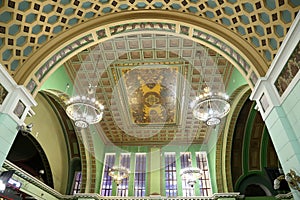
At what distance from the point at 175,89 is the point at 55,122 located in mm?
6976

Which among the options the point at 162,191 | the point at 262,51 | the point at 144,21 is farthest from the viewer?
the point at 162,191

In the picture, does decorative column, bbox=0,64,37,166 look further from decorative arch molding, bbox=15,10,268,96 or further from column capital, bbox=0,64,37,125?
decorative arch molding, bbox=15,10,268,96

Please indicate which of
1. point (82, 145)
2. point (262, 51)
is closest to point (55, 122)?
point (82, 145)

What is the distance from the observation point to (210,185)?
14.1 m

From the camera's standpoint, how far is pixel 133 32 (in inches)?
278

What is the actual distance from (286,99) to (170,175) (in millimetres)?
11031

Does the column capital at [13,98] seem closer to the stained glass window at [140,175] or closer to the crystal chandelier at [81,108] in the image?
the crystal chandelier at [81,108]

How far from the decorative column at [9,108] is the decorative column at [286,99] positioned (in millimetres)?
5718

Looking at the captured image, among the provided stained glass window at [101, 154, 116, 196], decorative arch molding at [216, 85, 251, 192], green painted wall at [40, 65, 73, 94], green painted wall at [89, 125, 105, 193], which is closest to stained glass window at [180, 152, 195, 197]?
decorative arch molding at [216, 85, 251, 192]

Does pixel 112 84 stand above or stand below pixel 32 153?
above

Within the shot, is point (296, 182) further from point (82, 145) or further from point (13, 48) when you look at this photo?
point (82, 145)

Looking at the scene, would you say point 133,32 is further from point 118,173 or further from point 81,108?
point 118,173

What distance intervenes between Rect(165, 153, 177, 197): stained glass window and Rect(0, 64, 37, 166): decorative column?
10.6 m

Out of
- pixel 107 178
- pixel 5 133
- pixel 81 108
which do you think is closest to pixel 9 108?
pixel 5 133
